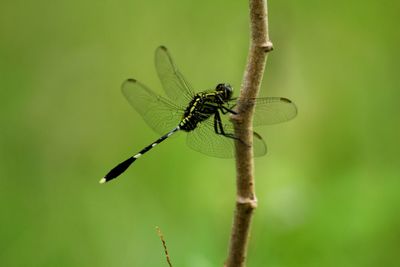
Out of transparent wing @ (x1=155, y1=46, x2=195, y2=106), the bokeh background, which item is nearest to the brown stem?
the bokeh background

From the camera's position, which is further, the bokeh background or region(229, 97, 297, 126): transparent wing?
the bokeh background

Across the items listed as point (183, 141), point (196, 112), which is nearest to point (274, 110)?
point (196, 112)

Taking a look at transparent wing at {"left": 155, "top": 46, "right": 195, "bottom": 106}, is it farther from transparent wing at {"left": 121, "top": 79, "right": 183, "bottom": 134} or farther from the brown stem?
the brown stem

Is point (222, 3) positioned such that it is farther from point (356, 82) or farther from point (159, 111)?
point (159, 111)

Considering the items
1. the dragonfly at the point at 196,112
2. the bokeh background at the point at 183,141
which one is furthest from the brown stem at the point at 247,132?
the bokeh background at the point at 183,141

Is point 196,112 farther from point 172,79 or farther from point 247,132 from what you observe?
point 247,132

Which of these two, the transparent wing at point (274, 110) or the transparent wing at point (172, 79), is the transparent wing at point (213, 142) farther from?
the transparent wing at point (172, 79)
